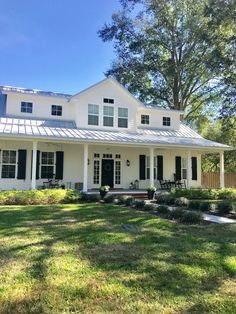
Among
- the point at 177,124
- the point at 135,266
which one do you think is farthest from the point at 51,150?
the point at 135,266

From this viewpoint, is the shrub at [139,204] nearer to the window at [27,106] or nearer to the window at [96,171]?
the window at [96,171]

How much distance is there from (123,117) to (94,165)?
3.52 m

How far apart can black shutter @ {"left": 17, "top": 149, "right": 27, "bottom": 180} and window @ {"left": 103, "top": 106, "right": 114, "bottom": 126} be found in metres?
5.13

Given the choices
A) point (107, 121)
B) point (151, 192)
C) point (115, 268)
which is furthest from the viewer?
point (107, 121)

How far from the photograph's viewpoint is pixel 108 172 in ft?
64.0

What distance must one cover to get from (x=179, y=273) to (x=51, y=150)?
1398cm

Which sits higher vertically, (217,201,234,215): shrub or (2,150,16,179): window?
(2,150,16,179): window

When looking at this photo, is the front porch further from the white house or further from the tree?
the tree

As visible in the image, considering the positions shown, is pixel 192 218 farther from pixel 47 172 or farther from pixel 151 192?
pixel 47 172

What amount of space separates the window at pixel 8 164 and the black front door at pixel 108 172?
5105 millimetres

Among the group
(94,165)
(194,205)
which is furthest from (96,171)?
(194,205)

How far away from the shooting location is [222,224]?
30.2 ft

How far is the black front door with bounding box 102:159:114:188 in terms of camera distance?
19375 mm

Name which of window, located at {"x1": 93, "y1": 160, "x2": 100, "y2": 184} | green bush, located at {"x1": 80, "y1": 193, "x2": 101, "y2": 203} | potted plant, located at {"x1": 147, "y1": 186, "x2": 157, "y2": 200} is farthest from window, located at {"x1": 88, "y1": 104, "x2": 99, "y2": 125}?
green bush, located at {"x1": 80, "y1": 193, "x2": 101, "y2": 203}
